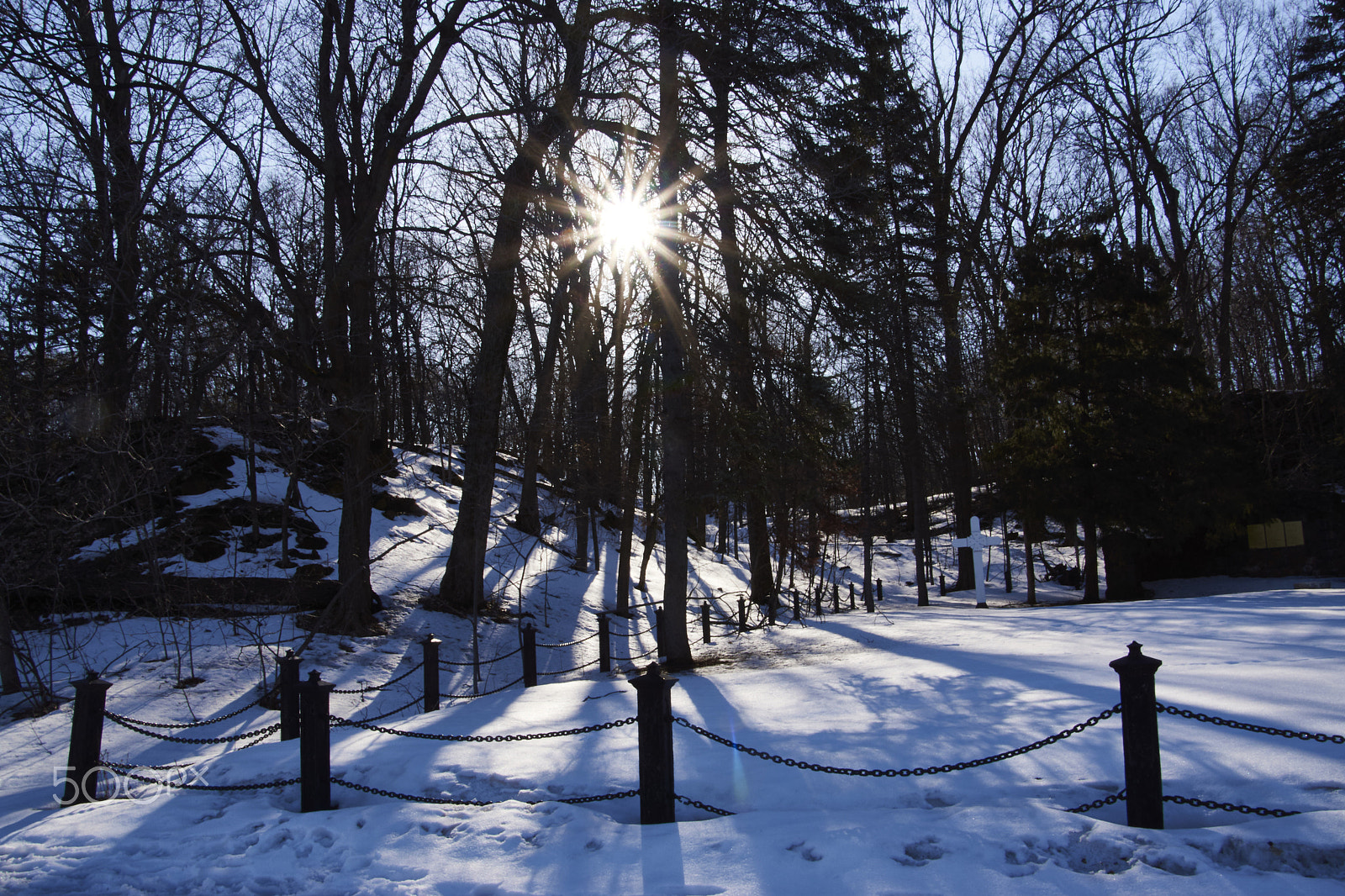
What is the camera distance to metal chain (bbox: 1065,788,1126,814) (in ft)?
13.1

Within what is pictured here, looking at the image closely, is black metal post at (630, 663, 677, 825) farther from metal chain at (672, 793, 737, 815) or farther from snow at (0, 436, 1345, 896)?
snow at (0, 436, 1345, 896)

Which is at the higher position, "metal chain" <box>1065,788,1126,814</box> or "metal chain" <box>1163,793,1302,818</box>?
"metal chain" <box>1163,793,1302,818</box>

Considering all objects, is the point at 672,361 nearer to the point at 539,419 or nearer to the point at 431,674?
the point at 431,674

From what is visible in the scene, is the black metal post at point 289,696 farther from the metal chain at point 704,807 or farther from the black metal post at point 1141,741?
the black metal post at point 1141,741

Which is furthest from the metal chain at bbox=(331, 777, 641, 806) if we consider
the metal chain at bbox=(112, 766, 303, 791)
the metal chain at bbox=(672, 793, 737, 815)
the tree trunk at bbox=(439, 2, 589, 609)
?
the tree trunk at bbox=(439, 2, 589, 609)

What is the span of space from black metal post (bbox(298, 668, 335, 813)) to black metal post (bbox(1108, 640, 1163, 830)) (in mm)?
4695

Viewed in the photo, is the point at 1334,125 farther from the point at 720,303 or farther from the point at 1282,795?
the point at 1282,795

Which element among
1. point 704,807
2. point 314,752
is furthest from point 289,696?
point 704,807

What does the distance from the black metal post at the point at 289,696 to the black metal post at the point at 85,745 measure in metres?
1.26

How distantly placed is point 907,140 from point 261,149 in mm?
14515

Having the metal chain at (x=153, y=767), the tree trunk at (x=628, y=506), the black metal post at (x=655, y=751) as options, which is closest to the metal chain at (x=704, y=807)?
the black metal post at (x=655, y=751)

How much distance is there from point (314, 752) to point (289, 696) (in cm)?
203

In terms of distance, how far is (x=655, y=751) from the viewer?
180 inches

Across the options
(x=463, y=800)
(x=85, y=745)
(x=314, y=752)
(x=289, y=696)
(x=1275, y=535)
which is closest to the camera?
(x=463, y=800)
